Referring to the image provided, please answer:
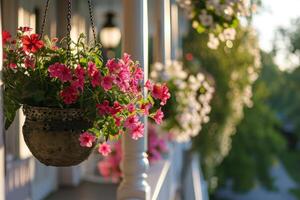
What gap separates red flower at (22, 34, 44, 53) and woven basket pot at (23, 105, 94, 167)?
0.87ft

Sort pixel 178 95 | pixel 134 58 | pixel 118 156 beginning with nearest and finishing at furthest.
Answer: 1. pixel 134 58
2. pixel 118 156
3. pixel 178 95

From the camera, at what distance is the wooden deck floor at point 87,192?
568 cm

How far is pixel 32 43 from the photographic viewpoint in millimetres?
2523

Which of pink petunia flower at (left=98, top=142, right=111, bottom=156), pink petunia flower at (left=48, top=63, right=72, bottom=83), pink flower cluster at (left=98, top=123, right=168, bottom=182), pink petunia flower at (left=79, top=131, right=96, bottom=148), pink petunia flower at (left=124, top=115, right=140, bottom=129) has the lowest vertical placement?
pink flower cluster at (left=98, top=123, right=168, bottom=182)

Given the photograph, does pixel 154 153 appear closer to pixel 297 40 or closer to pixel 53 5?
pixel 53 5

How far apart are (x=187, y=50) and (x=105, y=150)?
9.00 metres

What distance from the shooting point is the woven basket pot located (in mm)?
2420

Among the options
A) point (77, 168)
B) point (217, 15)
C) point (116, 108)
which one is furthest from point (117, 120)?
point (77, 168)

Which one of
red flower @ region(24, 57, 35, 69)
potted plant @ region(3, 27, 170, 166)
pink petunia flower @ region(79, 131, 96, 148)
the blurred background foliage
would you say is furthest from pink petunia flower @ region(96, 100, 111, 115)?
the blurred background foliage

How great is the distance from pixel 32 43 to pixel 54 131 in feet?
1.37

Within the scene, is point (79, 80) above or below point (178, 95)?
above

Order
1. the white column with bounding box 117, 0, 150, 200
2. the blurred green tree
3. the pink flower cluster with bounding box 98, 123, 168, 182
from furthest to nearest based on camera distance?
the blurred green tree
the pink flower cluster with bounding box 98, 123, 168, 182
the white column with bounding box 117, 0, 150, 200

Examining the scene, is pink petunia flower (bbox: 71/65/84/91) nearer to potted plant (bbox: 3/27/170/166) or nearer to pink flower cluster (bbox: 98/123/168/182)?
potted plant (bbox: 3/27/170/166)

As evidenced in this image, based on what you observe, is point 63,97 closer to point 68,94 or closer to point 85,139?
point 68,94
